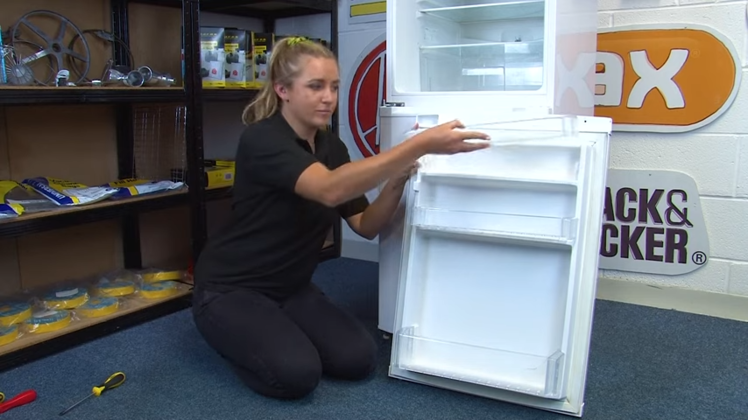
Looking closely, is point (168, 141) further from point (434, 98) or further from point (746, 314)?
point (746, 314)

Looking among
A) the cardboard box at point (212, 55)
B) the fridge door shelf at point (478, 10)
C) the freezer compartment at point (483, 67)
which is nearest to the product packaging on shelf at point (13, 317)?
the cardboard box at point (212, 55)

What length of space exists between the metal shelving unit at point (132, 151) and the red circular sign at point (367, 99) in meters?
0.19

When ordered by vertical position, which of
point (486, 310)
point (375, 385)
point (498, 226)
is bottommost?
point (375, 385)

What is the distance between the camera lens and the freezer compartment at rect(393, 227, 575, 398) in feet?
5.41

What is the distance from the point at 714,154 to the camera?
7.52 ft

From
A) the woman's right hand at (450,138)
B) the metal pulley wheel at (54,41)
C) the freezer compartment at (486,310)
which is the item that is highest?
the metal pulley wheel at (54,41)

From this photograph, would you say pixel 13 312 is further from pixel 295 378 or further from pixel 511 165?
pixel 511 165

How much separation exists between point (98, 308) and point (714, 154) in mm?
2172

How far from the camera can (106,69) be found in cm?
244

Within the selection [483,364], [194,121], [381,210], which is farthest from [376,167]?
[194,121]

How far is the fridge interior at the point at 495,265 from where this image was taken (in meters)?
1.64

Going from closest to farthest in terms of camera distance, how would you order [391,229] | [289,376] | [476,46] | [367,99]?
[289,376] → [391,229] → [476,46] → [367,99]

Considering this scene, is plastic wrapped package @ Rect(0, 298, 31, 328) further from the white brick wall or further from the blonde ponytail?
the white brick wall

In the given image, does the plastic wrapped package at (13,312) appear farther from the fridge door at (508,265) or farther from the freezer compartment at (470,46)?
the freezer compartment at (470,46)
